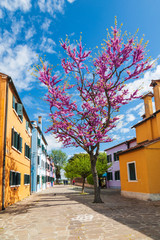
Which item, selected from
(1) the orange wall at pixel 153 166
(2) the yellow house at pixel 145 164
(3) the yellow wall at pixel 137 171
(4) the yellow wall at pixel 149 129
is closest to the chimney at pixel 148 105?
(2) the yellow house at pixel 145 164

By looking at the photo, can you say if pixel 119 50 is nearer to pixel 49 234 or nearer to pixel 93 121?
pixel 93 121

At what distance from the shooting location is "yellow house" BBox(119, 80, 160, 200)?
A: 44.1 ft

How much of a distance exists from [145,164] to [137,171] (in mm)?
1399

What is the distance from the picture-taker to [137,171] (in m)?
14.9

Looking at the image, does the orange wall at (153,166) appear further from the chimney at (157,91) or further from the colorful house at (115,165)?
the colorful house at (115,165)

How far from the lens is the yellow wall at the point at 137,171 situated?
545 inches

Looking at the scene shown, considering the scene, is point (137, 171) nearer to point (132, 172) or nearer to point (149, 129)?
point (132, 172)

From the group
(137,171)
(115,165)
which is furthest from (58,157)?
(137,171)

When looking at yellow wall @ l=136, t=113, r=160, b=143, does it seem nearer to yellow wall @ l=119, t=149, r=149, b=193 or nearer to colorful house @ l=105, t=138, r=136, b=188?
yellow wall @ l=119, t=149, r=149, b=193

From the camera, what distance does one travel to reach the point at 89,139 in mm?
13898

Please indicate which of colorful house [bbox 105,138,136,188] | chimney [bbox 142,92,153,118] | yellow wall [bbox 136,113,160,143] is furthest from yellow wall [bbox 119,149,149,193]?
colorful house [bbox 105,138,136,188]

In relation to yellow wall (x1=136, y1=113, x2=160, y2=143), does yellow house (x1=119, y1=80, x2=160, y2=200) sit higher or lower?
lower

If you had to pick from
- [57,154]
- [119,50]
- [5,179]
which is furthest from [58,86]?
[57,154]

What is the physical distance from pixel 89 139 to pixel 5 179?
5.66 meters
